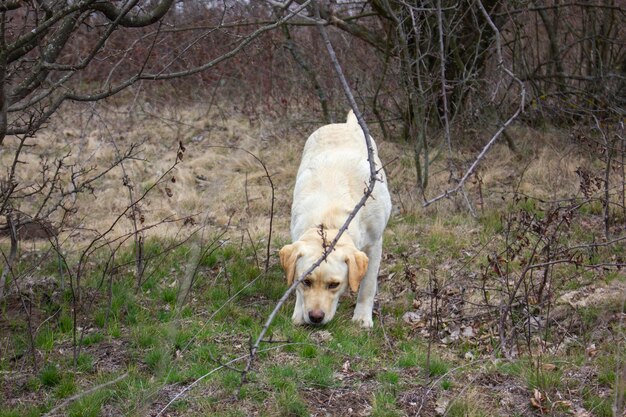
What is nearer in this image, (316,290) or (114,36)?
(316,290)

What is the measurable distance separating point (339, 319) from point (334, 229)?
72cm

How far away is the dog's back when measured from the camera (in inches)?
226

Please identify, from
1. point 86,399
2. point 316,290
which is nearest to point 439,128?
point 316,290

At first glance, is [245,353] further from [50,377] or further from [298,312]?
[50,377]

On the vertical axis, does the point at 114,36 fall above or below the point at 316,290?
above

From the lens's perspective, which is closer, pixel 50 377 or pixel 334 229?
pixel 50 377

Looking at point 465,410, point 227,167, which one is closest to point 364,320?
point 465,410

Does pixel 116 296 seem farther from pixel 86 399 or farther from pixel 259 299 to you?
pixel 86 399

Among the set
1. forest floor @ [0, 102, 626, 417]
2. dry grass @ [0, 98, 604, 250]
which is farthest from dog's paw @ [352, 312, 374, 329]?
dry grass @ [0, 98, 604, 250]

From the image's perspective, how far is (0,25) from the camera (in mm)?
3756

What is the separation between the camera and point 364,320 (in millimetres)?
5754

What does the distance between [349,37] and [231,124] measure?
2.45 meters

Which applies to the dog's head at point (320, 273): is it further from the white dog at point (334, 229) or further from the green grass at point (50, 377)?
the green grass at point (50, 377)

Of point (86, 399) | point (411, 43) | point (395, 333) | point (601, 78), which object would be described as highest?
point (411, 43)
